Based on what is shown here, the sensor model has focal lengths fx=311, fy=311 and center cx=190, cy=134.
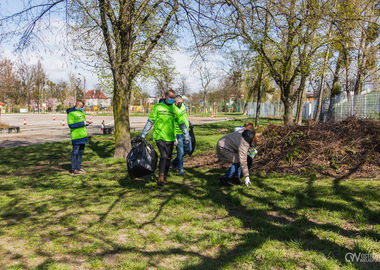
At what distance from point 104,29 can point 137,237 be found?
6.56m

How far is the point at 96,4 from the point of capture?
30.9 feet

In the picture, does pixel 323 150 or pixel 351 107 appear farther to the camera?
pixel 351 107

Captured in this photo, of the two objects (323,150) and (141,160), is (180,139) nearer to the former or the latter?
(141,160)

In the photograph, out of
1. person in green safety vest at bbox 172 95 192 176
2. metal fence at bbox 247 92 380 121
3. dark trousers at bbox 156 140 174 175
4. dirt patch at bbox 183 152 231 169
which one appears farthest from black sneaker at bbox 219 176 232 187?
metal fence at bbox 247 92 380 121

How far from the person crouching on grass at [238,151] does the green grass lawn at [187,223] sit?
0.30 metres

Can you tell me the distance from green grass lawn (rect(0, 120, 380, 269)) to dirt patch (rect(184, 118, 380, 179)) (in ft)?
1.79

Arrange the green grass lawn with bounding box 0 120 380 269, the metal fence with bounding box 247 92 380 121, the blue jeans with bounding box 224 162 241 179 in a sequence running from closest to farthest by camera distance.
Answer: the green grass lawn with bounding box 0 120 380 269 → the blue jeans with bounding box 224 162 241 179 → the metal fence with bounding box 247 92 380 121

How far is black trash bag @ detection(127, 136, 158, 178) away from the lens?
19.2 ft

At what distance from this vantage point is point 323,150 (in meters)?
7.18

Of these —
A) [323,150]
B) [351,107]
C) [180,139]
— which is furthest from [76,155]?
[351,107]

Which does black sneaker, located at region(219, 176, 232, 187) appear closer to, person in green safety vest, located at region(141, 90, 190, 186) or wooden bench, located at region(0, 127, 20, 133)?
person in green safety vest, located at region(141, 90, 190, 186)

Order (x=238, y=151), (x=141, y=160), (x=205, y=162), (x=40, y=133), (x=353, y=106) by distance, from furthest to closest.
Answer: (x=40, y=133), (x=353, y=106), (x=205, y=162), (x=141, y=160), (x=238, y=151)

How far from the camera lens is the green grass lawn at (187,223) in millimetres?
3139

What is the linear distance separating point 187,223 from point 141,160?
2062mm
